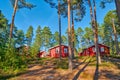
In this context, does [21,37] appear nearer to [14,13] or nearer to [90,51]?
[90,51]

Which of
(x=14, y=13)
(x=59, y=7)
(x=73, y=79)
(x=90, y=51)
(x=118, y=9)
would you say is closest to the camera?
(x=118, y=9)

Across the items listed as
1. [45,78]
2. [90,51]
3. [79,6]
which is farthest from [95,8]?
[90,51]

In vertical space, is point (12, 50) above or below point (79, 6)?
below

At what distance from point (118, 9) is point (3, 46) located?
14930mm

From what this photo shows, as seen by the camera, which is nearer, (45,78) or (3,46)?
(45,78)

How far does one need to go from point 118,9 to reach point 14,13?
23628 mm

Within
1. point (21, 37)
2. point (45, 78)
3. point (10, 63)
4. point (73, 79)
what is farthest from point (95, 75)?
point (21, 37)

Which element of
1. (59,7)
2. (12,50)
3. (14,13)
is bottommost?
(12,50)

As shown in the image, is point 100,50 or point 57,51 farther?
point 57,51

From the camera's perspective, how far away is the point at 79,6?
113ft

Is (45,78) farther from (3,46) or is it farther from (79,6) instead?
(79,6)

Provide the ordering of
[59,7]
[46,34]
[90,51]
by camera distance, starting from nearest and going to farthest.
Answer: [59,7] < [90,51] < [46,34]

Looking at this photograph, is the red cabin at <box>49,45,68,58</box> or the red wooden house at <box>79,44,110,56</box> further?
the red wooden house at <box>79,44,110,56</box>

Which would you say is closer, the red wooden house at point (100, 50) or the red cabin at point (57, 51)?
the red cabin at point (57, 51)
